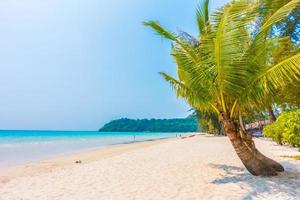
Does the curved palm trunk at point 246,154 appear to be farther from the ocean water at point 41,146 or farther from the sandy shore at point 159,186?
the ocean water at point 41,146

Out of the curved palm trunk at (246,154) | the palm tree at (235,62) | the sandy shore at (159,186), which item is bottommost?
the sandy shore at (159,186)

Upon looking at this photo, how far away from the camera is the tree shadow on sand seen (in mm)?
6352

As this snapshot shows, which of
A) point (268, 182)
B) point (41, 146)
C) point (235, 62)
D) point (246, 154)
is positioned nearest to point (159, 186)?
point (246, 154)

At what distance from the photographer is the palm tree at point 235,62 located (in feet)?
23.9

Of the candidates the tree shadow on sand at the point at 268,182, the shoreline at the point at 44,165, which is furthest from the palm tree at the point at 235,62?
the shoreline at the point at 44,165

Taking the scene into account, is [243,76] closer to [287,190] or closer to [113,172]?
[287,190]

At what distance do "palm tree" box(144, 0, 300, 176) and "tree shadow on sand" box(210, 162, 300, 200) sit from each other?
1.24 ft

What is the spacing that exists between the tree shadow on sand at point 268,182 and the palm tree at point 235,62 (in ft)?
1.24

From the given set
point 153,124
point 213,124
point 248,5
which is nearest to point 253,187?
point 248,5

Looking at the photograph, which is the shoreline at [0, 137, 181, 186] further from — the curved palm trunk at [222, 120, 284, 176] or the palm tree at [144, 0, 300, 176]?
the curved palm trunk at [222, 120, 284, 176]

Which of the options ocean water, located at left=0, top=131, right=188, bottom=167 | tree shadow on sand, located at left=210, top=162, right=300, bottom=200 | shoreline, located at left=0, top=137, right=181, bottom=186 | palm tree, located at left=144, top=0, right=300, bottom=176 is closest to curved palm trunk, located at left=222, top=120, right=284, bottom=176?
palm tree, located at left=144, top=0, right=300, bottom=176

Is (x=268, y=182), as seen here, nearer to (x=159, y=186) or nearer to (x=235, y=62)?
(x=159, y=186)

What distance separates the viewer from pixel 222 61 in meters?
7.46

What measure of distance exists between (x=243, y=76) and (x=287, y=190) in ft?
9.67
